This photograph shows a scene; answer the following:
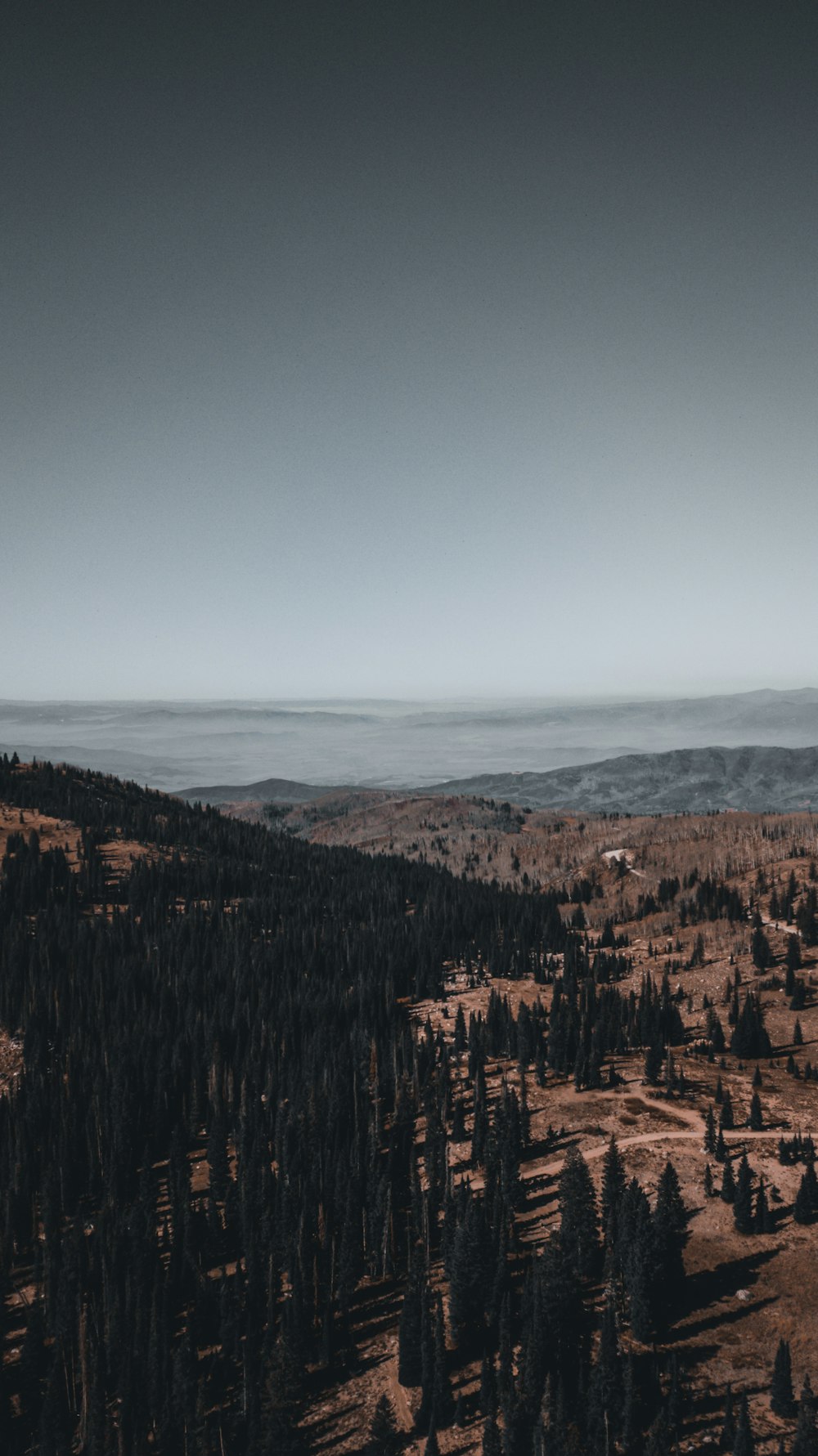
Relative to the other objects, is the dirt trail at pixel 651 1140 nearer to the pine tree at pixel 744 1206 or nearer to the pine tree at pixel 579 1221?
the pine tree at pixel 579 1221

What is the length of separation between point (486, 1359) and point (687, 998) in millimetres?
102276

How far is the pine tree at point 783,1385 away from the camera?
139 ft

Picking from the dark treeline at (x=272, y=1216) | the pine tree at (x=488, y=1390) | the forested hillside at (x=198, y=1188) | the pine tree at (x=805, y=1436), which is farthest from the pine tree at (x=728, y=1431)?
the forested hillside at (x=198, y=1188)

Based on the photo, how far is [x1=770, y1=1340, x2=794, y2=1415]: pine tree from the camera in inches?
1672

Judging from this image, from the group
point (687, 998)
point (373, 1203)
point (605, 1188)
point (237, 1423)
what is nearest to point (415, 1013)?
point (687, 998)

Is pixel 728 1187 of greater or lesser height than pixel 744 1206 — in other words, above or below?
below

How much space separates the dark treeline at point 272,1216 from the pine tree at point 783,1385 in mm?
7684

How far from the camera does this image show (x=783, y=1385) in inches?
1678

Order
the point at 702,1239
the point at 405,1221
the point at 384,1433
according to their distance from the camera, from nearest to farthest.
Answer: the point at 384,1433, the point at 702,1239, the point at 405,1221

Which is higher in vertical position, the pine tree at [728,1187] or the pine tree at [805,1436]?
the pine tree at [805,1436]

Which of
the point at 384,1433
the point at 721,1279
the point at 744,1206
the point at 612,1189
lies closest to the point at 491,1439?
the point at 384,1433

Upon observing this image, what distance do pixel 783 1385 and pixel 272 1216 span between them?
48.4 m

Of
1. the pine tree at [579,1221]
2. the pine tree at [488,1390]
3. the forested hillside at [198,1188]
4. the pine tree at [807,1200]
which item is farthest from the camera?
the pine tree at [807,1200]

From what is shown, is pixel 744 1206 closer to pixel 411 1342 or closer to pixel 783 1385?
pixel 783 1385
